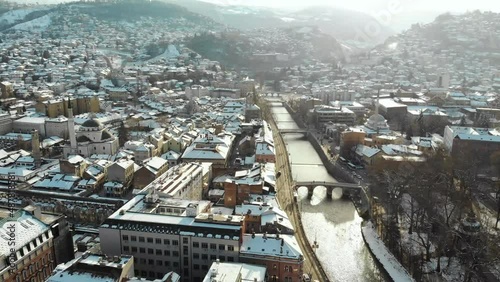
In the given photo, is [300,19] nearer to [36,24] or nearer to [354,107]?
[36,24]

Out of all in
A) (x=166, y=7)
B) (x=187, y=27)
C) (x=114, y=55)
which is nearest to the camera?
(x=114, y=55)

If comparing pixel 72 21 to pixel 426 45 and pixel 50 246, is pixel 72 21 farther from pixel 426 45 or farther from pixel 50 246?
pixel 50 246

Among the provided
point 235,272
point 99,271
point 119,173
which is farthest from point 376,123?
point 99,271

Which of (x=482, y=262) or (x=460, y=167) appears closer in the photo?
(x=482, y=262)

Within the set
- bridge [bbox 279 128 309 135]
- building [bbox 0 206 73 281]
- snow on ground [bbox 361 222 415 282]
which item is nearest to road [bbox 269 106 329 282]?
snow on ground [bbox 361 222 415 282]

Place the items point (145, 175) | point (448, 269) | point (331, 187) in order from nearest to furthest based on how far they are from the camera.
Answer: point (448, 269) < point (145, 175) < point (331, 187)

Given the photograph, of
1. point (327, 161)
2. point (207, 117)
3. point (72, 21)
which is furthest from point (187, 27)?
point (327, 161)

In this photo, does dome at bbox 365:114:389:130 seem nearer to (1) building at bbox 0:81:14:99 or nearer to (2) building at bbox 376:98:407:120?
(2) building at bbox 376:98:407:120

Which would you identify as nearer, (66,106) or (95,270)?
(95,270)

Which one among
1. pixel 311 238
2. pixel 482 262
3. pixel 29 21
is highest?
pixel 29 21
